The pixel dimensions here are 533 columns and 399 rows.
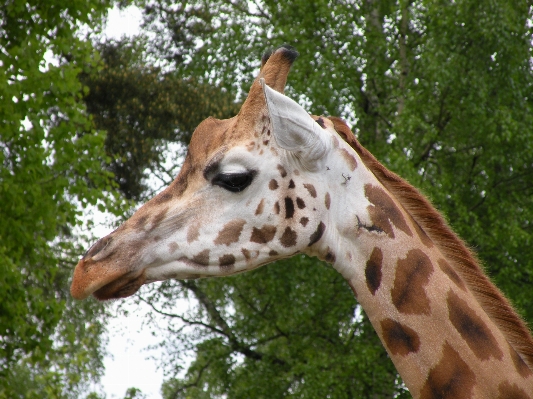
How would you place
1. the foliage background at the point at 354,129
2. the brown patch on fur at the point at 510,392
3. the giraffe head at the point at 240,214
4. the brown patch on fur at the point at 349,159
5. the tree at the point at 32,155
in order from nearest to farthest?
the brown patch on fur at the point at 510,392
the giraffe head at the point at 240,214
the brown patch on fur at the point at 349,159
the tree at the point at 32,155
the foliage background at the point at 354,129

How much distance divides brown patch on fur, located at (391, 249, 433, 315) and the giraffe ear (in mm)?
538

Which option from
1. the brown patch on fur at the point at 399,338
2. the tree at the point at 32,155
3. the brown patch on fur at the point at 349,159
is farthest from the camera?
the tree at the point at 32,155

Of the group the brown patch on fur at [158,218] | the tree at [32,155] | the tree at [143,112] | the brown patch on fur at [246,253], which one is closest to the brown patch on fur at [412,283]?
the brown patch on fur at [246,253]

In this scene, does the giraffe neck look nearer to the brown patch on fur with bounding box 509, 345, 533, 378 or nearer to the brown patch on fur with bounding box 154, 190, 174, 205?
the brown patch on fur with bounding box 509, 345, 533, 378

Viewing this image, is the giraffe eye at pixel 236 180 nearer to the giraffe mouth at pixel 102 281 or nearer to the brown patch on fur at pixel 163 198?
the brown patch on fur at pixel 163 198

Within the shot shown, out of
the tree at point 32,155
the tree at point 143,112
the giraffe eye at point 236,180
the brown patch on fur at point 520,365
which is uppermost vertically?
the tree at point 143,112

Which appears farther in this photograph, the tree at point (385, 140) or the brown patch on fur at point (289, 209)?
the tree at point (385, 140)

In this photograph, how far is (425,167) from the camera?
38.8 ft

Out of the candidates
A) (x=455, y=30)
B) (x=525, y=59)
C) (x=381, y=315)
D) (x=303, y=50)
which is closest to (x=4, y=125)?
(x=381, y=315)

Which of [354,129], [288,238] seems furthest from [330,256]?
[354,129]

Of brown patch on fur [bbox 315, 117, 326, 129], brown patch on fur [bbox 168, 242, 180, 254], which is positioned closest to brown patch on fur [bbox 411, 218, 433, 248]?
brown patch on fur [bbox 315, 117, 326, 129]

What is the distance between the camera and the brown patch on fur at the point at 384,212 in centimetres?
288

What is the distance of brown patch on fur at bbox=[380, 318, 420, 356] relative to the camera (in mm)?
2717

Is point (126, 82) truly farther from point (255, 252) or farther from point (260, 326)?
point (255, 252)
